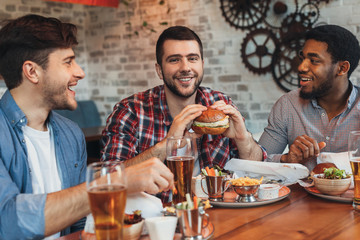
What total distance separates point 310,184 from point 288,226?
51 cm

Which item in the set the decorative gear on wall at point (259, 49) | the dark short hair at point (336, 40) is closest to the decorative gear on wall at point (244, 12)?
the decorative gear on wall at point (259, 49)

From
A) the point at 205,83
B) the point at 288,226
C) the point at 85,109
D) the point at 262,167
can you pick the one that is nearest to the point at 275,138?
the point at 262,167

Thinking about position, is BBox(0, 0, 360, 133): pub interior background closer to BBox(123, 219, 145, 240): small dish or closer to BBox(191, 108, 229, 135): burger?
BBox(191, 108, 229, 135): burger

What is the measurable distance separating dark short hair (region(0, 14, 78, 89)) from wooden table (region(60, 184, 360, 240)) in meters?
0.73

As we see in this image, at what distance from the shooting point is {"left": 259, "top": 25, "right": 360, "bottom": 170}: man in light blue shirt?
99.7 inches

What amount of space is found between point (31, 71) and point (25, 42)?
0.37 ft

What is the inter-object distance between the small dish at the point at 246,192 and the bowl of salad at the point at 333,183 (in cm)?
26

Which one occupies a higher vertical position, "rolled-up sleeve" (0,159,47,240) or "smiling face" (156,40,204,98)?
"smiling face" (156,40,204,98)

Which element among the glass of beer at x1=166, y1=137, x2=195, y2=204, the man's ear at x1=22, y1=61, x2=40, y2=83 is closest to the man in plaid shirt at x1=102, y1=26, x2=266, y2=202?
the man's ear at x1=22, y1=61, x2=40, y2=83

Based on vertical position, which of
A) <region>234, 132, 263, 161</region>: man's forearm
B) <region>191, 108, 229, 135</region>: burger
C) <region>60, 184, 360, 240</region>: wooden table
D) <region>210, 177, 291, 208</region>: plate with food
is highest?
<region>191, 108, 229, 135</region>: burger

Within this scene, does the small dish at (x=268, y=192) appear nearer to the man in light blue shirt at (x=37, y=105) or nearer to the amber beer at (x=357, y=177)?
the amber beer at (x=357, y=177)

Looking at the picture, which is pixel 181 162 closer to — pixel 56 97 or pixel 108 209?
pixel 108 209

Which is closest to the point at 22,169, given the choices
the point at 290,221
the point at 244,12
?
the point at 290,221

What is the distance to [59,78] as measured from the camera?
1.70 m
